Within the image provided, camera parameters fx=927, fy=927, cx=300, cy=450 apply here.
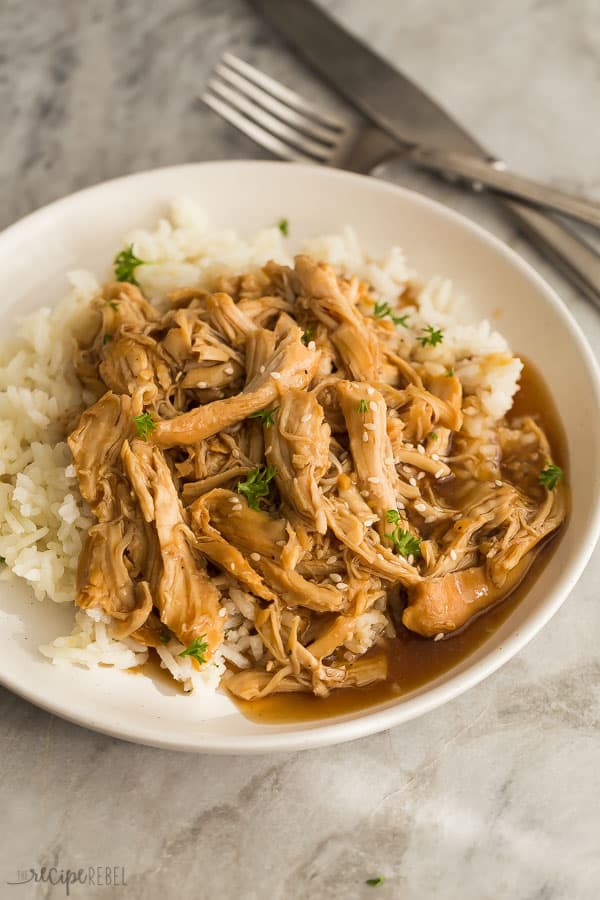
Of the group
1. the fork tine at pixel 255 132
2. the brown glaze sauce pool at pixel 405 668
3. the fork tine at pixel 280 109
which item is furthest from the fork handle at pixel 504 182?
the brown glaze sauce pool at pixel 405 668

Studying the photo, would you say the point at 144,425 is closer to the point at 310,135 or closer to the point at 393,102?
the point at 310,135

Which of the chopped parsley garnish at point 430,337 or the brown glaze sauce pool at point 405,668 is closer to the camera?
the brown glaze sauce pool at point 405,668

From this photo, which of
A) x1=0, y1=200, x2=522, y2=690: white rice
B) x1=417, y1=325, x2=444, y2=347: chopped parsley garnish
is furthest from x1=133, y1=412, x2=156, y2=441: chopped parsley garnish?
x1=417, y1=325, x2=444, y2=347: chopped parsley garnish

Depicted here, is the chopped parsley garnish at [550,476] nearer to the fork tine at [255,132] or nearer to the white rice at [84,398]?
the white rice at [84,398]

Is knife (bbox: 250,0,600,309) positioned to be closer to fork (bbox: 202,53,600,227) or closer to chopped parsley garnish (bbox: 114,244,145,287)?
fork (bbox: 202,53,600,227)

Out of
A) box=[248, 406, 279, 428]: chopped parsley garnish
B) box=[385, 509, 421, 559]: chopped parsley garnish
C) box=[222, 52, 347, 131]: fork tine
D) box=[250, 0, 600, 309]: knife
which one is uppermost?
box=[250, 0, 600, 309]: knife

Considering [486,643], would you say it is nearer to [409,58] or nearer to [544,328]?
[544,328]

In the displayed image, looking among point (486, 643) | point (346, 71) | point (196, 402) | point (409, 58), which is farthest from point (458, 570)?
point (409, 58)
